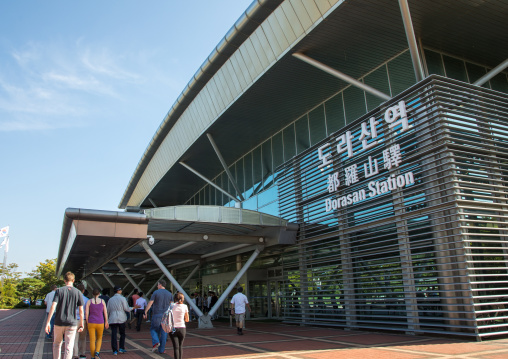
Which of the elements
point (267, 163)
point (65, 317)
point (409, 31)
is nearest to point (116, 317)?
point (65, 317)

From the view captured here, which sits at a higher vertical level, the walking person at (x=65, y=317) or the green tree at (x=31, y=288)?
the green tree at (x=31, y=288)

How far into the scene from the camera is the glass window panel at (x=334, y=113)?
55.2ft

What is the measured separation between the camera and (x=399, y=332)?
11.9 metres

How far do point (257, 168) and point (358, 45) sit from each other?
33.6 ft

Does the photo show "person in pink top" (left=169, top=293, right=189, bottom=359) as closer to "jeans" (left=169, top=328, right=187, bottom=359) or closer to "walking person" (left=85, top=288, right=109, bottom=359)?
"jeans" (left=169, top=328, right=187, bottom=359)

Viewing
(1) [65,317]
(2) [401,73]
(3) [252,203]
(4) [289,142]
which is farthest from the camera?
(3) [252,203]

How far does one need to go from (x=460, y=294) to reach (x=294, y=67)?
9779 mm

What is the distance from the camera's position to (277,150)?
21.2 meters

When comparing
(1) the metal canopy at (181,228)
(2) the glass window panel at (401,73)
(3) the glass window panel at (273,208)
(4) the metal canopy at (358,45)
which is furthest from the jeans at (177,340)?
(3) the glass window panel at (273,208)

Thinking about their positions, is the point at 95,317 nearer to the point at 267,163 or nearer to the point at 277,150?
the point at 277,150

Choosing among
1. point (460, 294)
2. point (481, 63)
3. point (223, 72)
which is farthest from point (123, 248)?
point (481, 63)

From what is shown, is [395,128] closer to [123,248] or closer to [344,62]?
[344,62]

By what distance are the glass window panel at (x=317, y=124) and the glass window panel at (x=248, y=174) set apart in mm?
5938

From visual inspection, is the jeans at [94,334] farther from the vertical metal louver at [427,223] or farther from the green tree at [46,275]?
the green tree at [46,275]
